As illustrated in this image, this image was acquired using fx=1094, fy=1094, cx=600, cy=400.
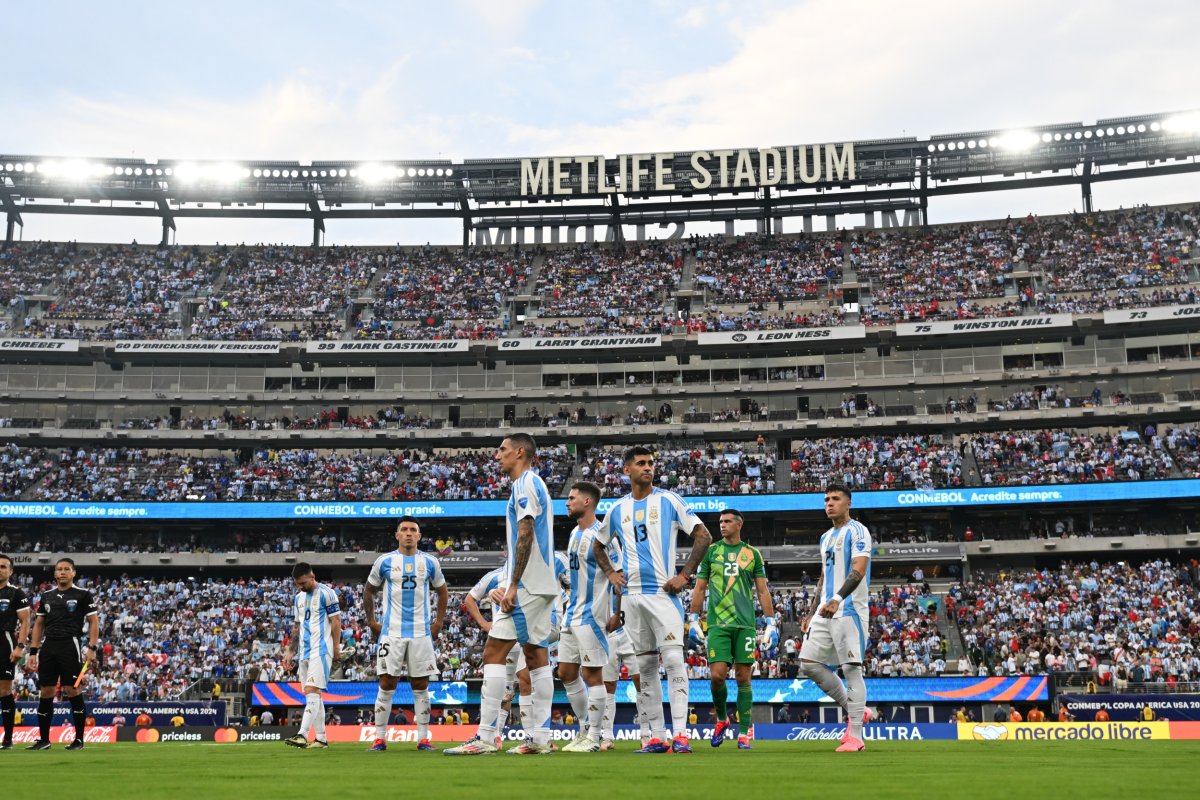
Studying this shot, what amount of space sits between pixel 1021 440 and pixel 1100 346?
318 inches

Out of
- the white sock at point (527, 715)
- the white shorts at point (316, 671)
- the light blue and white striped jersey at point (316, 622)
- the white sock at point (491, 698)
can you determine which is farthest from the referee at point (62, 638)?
the white sock at point (491, 698)

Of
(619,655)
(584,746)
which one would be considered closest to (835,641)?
(584,746)

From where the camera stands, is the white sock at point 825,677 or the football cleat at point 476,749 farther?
the white sock at point 825,677

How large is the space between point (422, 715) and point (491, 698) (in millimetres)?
3154

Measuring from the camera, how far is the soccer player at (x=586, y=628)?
12664 millimetres

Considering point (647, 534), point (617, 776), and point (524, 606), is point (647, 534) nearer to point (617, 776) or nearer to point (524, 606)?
point (524, 606)

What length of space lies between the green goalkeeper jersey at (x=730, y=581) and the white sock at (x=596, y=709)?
86.1 inches

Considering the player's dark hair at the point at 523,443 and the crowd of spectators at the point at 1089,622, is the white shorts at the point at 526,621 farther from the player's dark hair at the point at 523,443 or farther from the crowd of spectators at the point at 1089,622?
the crowd of spectators at the point at 1089,622

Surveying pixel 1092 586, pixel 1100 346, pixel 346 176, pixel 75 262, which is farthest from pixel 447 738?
pixel 75 262

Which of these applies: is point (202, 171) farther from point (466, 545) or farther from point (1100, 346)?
point (1100, 346)

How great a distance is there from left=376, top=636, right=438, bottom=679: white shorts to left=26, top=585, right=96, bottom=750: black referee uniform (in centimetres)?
460

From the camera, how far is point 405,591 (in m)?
15.0

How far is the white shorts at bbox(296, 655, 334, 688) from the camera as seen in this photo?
15617mm

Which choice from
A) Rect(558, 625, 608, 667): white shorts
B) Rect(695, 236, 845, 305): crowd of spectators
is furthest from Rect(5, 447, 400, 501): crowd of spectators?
Rect(558, 625, 608, 667): white shorts
